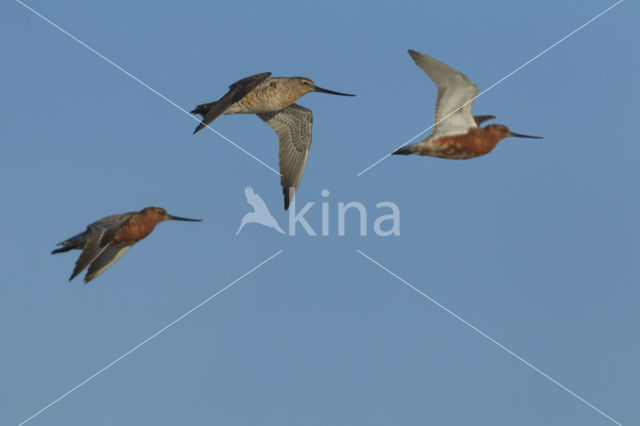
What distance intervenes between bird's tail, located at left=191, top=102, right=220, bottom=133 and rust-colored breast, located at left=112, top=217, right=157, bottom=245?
2.03 meters

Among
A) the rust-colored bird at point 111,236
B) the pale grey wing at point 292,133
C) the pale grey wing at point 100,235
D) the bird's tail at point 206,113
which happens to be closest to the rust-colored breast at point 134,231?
the rust-colored bird at point 111,236

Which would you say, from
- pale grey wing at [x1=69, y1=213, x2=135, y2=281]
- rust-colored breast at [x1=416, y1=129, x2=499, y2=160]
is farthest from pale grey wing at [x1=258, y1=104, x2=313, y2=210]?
rust-colored breast at [x1=416, y1=129, x2=499, y2=160]

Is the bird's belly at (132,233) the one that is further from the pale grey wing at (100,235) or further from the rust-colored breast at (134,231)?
the pale grey wing at (100,235)

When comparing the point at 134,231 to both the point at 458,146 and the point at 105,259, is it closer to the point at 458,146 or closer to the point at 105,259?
the point at 105,259

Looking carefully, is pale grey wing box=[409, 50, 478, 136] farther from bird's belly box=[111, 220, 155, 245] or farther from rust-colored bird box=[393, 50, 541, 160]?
bird's belly box=[111, 220, 155, 245]

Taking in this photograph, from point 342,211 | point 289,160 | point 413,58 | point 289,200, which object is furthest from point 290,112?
point 413,58

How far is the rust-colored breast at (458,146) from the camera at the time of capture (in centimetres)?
1480

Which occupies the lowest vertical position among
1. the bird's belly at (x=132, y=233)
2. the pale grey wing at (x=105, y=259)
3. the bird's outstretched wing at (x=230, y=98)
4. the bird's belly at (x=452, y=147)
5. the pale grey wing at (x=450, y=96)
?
the pale grey wing at (x=105, y=259)

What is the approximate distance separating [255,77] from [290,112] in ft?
8.03

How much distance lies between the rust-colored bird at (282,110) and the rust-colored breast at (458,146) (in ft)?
12.5

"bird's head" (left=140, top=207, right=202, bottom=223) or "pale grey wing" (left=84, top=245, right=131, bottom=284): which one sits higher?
"bird's head" (left=140, top=207, right=202, bottom=223)

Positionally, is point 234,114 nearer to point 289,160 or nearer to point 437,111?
point 289,160

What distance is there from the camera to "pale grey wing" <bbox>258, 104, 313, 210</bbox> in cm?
1905

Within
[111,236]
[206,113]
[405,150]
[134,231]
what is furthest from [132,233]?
[405,150]
